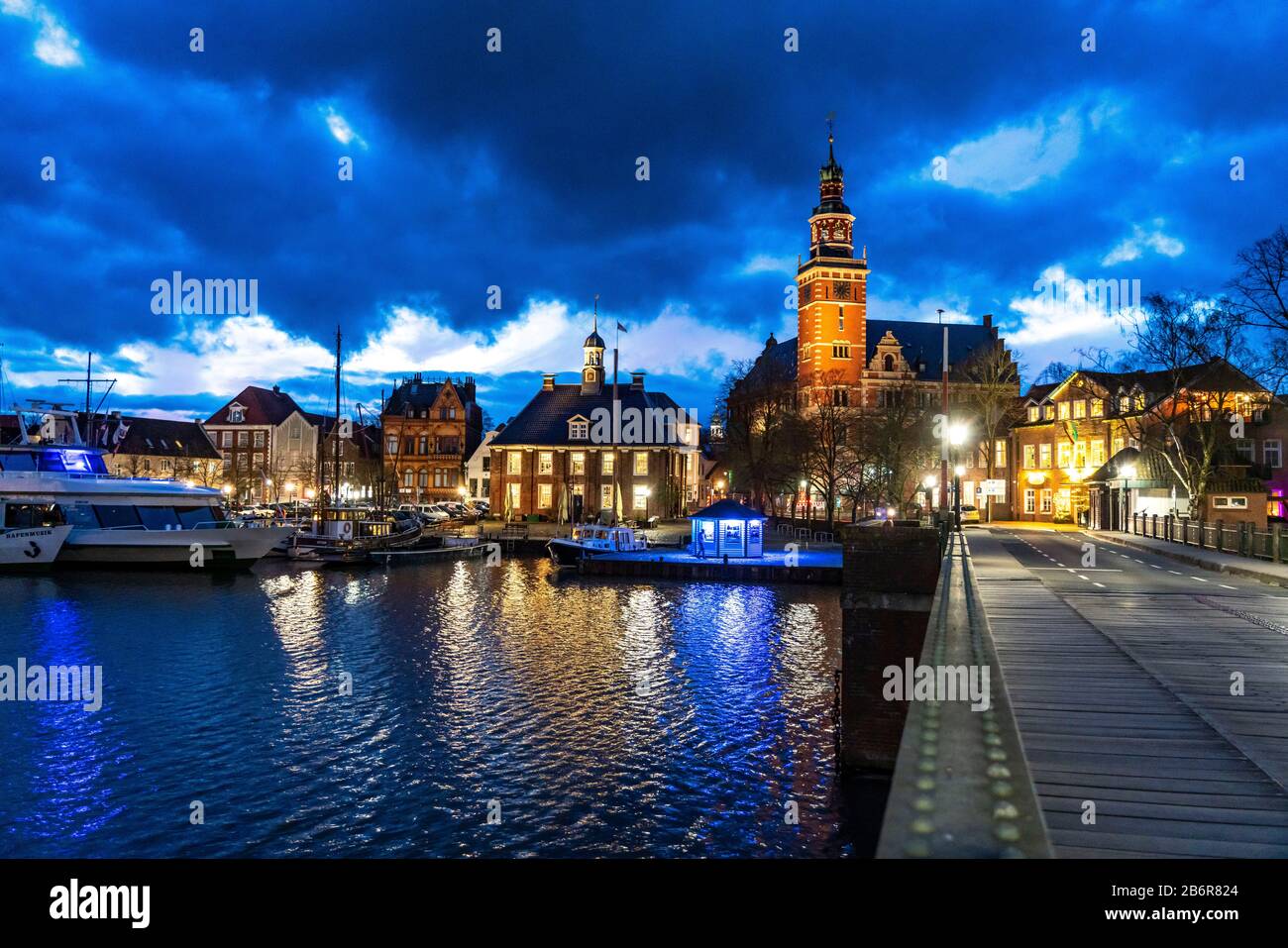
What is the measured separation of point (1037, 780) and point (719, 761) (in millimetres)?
9309

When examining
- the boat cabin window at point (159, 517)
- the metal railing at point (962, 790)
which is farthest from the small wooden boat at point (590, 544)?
the metal railing at point (962, 790)

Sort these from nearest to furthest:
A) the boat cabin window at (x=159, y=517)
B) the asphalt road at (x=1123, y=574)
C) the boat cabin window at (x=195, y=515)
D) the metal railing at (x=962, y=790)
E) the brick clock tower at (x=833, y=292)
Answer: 1. the metal railing at (x=962, y=790)
2. the asphalt road at (x=1123, y=574)
3. the boat cabin window at (x=159, y=517)
4. the boat cabin window at (x=195, y=515)
5. the brick clock tower at (x=833, y=292)

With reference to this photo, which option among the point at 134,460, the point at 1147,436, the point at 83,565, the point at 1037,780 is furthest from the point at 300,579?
the point at 134,460

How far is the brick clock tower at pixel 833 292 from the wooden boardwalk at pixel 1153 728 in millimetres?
76854

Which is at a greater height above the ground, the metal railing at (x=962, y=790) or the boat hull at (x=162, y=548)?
the metal railing at (x=962, y=790)

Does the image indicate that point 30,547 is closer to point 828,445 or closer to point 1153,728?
point 828,445

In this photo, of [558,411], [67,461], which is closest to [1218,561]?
[558,411]

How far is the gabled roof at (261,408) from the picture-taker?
102625 millimetres

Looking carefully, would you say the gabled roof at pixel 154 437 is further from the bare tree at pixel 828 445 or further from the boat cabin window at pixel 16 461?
the bare tree at pixel 828 445

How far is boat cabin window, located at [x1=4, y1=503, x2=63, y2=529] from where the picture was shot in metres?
46.9

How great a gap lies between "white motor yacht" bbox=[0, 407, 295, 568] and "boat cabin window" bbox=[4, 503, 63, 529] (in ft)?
0.15

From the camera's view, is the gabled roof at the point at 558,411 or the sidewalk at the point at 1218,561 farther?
the gabled roof at the point at 558,411

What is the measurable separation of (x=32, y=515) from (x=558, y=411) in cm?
4133

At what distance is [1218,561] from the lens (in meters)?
29.0
